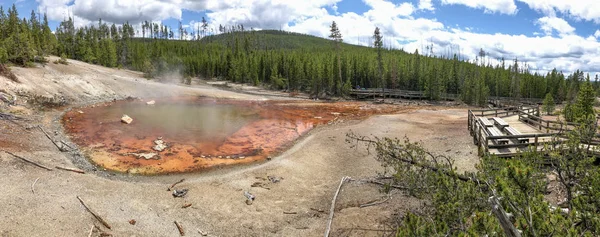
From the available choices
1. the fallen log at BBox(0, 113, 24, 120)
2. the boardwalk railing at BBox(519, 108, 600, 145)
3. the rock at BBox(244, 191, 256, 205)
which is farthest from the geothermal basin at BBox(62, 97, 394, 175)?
the boardwalk railing at BBox(519, 108, 600, 145)

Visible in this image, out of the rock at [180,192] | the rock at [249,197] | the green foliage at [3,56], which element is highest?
the green foliage at [3,56]

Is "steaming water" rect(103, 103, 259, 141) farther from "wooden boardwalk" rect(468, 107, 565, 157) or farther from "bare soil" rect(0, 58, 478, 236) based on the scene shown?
"wooden boardwalk" rect(468, 107, 565, 157)

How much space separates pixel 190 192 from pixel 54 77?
1394 inches

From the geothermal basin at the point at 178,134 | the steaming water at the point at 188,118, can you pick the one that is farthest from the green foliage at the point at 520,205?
the steaming water at the point at 188,118

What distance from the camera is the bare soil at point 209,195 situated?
37.9 ft

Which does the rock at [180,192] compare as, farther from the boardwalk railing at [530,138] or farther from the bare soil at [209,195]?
the boardwalk railing at [530,138]

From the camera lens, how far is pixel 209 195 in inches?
575

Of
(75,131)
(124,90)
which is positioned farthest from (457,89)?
(75,131)

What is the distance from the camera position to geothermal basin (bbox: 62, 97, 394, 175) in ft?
64.6

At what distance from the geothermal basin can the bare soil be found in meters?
1.41

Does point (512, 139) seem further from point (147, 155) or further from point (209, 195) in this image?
point (147, 155)

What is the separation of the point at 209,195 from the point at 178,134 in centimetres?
1299

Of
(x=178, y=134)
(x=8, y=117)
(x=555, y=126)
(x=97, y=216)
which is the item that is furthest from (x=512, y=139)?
(x=8, y=117)

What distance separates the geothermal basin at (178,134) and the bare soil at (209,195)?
4.63ft
